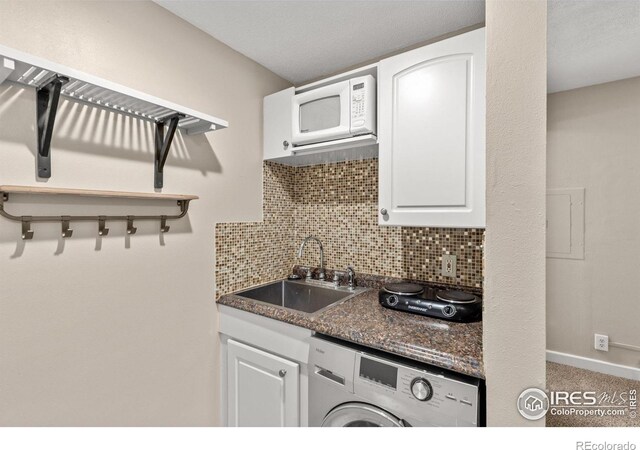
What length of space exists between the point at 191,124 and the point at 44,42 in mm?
544

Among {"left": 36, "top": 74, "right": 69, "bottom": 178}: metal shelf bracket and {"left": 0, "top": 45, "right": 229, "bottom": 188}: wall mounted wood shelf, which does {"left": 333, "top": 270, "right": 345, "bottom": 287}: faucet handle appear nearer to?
{"left": 0, "top": 45, "right": 229, "bottom": 188}: wall mounted wood shelf

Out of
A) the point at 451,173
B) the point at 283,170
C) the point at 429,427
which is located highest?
the point at 283,170

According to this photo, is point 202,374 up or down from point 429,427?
down

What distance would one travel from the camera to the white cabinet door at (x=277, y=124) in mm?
1789

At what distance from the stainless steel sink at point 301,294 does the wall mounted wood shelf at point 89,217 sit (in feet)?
2.13

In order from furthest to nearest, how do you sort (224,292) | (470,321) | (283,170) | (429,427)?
(283,170)
(224,292)
(470,321)
(429,427)

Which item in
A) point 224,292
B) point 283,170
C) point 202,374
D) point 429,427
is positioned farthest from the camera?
point 283,170

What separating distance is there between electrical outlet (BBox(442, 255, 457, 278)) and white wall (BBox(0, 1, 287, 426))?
1267mm

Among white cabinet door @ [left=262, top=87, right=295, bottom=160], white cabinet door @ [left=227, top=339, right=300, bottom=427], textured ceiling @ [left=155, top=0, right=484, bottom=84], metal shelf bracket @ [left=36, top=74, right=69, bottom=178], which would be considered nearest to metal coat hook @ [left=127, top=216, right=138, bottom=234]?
metal shelf bracket @ [left=36, top=74, right=69, bottom=178]

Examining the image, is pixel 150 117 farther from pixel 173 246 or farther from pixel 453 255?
pixel 453 255

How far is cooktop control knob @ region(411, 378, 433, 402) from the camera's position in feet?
3.21

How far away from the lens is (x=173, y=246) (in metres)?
1.43
